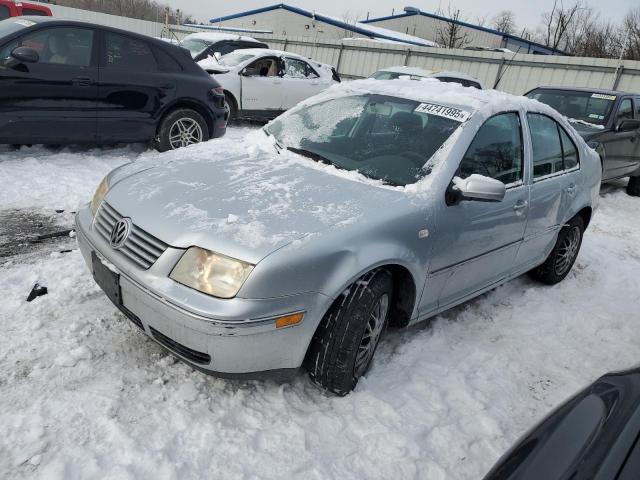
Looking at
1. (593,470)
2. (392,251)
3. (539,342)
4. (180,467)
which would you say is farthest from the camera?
(539,342)

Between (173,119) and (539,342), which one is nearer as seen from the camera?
(539,342)

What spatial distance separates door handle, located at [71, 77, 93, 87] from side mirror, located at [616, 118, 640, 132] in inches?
289

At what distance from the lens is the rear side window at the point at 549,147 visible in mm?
3633

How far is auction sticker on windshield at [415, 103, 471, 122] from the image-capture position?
3.11 meters

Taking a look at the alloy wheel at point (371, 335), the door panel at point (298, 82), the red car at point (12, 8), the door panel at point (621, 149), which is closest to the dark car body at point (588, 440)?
the alloy wheel at point (371, 335)

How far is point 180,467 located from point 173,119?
5255mm

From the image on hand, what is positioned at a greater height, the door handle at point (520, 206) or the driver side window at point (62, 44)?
the driver side window at point (62, 44)

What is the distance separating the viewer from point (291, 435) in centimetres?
230

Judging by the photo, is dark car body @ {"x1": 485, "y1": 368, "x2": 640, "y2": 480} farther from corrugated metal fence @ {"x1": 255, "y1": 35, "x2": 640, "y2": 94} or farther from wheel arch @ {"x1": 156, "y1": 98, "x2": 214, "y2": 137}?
corrugated metal fence @ {"x1": 255, "y1": 35, "x2": 640, "y2": 94}

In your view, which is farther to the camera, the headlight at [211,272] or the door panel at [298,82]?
the door panel at [298,82]

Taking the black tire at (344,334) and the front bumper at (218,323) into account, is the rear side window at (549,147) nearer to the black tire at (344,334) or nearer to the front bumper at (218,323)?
the black tire at (344,334)

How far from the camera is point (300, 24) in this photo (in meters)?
39.7

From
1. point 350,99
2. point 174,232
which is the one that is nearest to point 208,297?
point 174,232

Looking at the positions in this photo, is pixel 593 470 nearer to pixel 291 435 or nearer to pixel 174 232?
pixel 291 435
